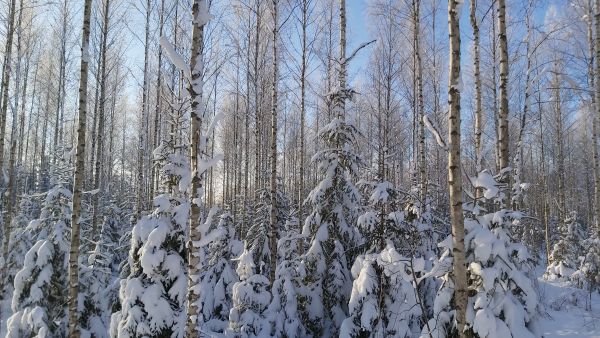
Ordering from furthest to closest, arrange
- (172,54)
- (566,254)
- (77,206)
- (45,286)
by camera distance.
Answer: (566,254)
(45,286)
(77,206)
(172,54)

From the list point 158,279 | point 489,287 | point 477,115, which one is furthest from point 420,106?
point 158,279

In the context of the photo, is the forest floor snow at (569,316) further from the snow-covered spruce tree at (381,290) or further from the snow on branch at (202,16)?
the snow on branch at (202,16)

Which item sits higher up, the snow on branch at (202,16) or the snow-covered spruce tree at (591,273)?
the snow on branch at (202,16)

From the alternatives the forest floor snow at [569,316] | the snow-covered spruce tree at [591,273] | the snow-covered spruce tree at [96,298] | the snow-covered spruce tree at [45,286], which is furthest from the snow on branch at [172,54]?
the snow-covered spruce tree at [591,273]

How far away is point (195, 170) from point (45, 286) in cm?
654

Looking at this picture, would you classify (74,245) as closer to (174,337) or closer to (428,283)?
(174,337)

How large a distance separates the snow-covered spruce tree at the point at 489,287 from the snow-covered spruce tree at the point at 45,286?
7847 millimetres

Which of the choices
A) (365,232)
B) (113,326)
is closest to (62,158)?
(113,326)

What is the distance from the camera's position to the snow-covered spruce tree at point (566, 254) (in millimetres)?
17500

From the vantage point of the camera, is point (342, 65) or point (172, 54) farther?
point (342, 65)

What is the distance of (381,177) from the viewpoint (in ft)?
26.1

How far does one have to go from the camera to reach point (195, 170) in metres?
4.92

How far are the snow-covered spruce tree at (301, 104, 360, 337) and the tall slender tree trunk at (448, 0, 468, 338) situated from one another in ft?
13.3

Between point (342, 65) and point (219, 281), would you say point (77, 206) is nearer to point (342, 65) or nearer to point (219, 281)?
point (219, 281)
